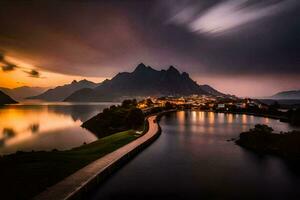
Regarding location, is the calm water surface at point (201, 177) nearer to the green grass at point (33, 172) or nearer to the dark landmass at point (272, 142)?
the dark landmass at point (272, 142)

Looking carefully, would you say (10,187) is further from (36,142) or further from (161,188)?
(36,142)

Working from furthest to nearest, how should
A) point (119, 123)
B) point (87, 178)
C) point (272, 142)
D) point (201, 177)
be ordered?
point (119, 123) → point (272, 142) → point (201, 177) → point (87, 178)

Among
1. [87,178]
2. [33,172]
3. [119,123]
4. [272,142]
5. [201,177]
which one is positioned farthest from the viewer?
[119,123]

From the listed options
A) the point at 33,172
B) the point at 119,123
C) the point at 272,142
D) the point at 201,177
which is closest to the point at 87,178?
the point at 33,172

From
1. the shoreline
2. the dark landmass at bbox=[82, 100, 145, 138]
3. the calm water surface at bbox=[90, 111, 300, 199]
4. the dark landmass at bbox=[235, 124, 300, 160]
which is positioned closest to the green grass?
the shoreline

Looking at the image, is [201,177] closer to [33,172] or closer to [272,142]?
[33,172]

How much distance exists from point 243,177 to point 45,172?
1943cm

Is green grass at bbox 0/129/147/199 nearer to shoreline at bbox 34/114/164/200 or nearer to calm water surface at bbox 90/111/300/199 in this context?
shoreline at bbox 34/114/164/200

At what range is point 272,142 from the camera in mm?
39219

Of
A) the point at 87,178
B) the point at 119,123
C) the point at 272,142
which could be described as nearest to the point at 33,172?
the point at 87,178

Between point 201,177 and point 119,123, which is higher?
point 119,123

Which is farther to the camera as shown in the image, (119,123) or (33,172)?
(119,123)

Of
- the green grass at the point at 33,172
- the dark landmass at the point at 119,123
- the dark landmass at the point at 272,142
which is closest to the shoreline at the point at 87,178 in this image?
the green grass at the point at 33,172

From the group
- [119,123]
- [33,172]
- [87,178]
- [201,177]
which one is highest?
[33,172]
